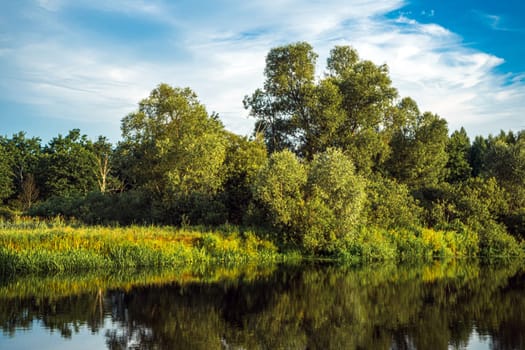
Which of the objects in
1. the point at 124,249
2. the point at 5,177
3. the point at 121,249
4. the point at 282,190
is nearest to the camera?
the point at 121,249

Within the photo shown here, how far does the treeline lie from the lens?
30.2 metres

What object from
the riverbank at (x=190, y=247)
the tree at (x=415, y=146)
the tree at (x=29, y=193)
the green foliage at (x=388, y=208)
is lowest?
the riverbank at (x=190, y=247)

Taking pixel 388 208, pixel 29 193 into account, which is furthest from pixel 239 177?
pixel 29 193

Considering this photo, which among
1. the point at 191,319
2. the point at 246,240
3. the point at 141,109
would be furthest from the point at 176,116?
the point at 191,319

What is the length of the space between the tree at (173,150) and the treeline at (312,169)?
2.9 inches

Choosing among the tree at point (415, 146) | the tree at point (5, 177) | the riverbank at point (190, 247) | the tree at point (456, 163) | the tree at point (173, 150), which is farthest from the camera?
the tree at point (456, 163)

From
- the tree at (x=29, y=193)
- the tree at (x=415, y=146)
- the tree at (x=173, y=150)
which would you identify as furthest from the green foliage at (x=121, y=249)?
the tree at (x=29, y=193)

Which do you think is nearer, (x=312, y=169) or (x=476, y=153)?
(x=312, y=169)

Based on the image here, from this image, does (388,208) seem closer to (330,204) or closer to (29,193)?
(330,204)

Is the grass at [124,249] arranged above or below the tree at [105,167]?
below

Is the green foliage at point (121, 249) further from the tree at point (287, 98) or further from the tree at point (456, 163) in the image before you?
the tree at point (456, 163)

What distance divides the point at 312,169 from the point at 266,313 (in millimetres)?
15038

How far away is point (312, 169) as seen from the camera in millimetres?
31000

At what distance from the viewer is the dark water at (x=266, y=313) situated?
13477 mm
